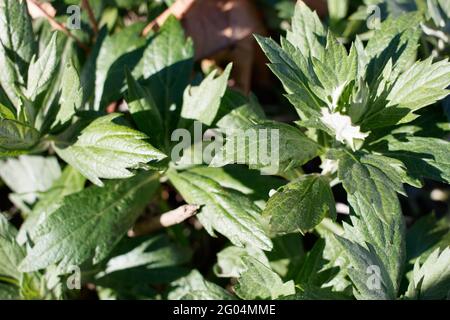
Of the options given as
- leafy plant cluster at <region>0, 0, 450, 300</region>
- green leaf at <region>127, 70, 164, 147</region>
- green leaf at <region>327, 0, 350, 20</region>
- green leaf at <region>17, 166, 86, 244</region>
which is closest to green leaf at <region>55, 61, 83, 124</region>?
leafy plant cluster at <region>0, 0, 450, 300</region>

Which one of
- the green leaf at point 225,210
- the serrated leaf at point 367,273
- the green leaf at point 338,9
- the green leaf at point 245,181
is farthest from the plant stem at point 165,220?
the green leaf at point 338,9

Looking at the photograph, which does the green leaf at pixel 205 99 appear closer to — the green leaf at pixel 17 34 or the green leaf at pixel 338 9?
the green leaf at pixel 17 34

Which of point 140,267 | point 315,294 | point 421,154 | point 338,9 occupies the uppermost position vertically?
point 338,9

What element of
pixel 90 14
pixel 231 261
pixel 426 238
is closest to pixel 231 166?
pixel 231 261

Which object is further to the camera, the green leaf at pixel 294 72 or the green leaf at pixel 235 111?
the green leaf at pixel 235 111

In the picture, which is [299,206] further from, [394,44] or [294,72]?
[394,44]

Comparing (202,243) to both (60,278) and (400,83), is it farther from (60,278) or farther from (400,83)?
(400,83)

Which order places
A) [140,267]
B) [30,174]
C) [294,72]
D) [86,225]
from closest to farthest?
[294,72]
[86,225]
[140,267]
[30,174]
